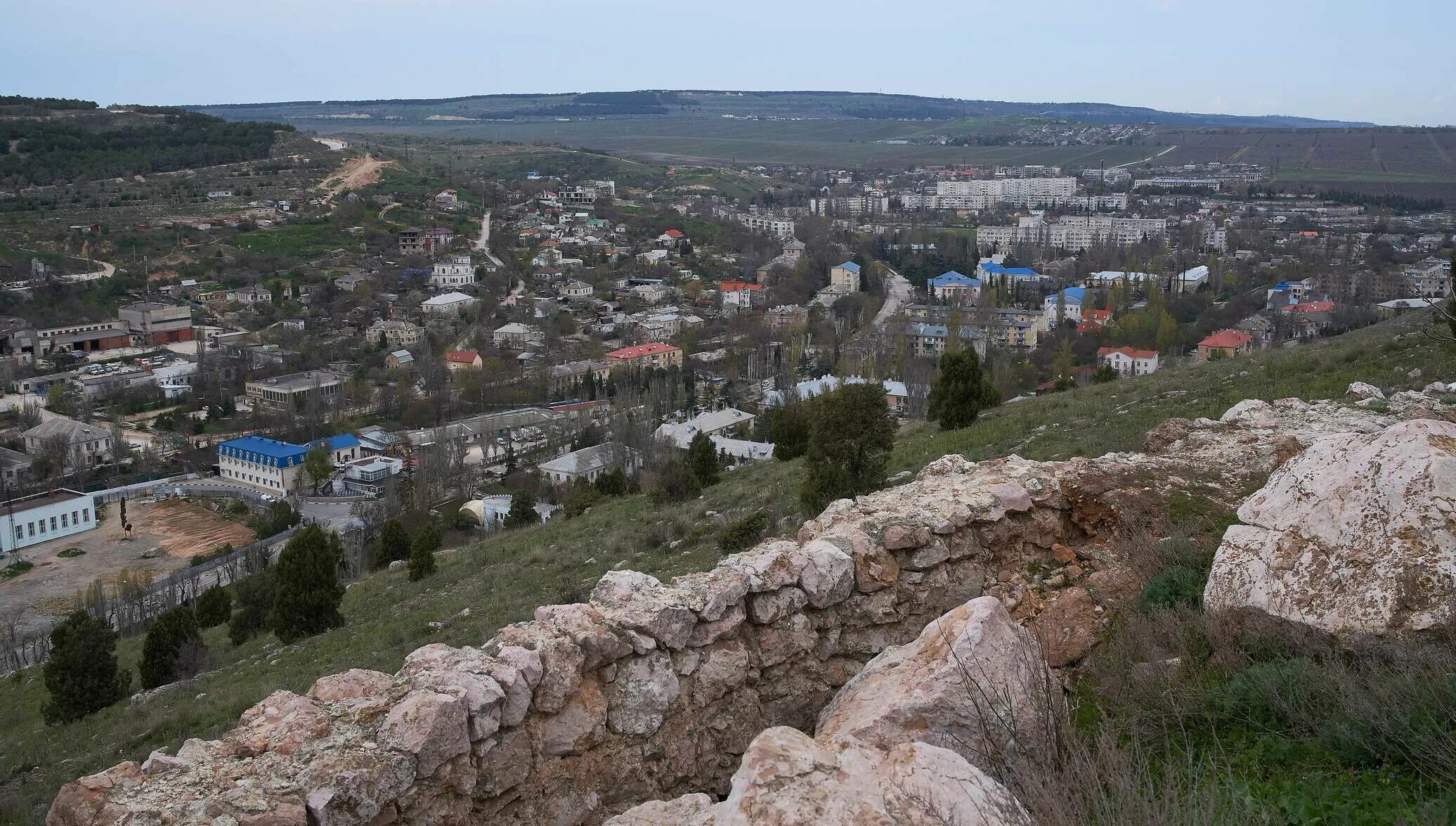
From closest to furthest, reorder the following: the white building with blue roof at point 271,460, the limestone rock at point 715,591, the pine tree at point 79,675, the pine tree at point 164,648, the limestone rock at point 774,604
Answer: the limestone rock at point 715,591 → the limestone rock at point 774,604 → the pine tree at point 79,675 → the pine tree at point 164,648 → the white building with blue roof at point 271,460

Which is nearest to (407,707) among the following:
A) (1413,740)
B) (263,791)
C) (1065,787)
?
(263,791)

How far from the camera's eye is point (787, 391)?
34000mm

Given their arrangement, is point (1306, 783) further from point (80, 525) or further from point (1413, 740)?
point (80, 525)

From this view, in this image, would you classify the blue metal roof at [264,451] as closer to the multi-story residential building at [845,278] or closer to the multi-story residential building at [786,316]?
the multi-story residential building at [786,316]

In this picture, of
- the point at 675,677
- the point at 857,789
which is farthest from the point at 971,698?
the point at 675,677

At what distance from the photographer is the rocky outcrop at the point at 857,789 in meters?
3.27

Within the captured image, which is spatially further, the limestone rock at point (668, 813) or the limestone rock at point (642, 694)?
the limestone rock at point (642, 694)

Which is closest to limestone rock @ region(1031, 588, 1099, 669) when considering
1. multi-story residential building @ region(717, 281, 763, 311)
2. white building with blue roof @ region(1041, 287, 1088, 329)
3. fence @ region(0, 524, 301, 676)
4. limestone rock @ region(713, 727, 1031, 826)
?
limestone rock @ region(713, 727, 1031, 826)

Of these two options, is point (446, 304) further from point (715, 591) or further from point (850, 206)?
point (850, 206)

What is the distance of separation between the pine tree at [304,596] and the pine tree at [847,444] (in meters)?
6.26

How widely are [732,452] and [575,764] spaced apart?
2332 cm

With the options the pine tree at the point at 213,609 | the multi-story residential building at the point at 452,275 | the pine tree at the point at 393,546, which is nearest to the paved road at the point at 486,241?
the multi-story residential building at the point at 452,275

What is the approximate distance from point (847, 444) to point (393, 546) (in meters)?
11.5

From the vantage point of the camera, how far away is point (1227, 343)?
1412 inches
